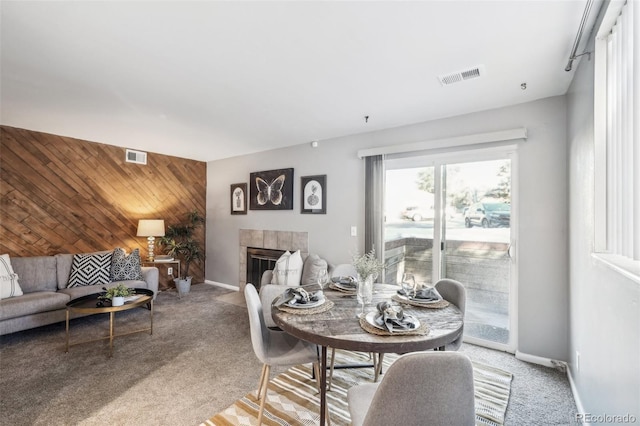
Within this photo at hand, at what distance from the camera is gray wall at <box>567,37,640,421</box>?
3.85 feet

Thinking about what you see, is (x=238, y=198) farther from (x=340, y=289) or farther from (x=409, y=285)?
(x=409, y=285)

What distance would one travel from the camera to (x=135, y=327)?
3.48 metres

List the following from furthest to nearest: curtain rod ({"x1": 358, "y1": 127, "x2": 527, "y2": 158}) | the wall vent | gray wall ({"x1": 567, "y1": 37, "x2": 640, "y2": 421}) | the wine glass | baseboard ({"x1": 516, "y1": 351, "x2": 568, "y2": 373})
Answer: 1. the wall vent
2. curtain rod ({"x1": 358, "y1": 127, "x2": 527, "y2": 158})
3. baseboard ({"x1": 516, "y1": 351, "x2": 568, "y2": 373})
4. the wine glass
5. gray wall ({"x1": 567, "y1": 37, "x2": 640, "y2": 421})

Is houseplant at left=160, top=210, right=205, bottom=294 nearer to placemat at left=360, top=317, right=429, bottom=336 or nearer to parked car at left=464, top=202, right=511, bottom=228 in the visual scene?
placemat at left=360, top=317, right=429, bottom=336

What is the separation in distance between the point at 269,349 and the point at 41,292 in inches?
136

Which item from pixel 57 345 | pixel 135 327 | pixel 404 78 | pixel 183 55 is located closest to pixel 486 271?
pixel 404 78

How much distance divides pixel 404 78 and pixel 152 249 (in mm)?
4768

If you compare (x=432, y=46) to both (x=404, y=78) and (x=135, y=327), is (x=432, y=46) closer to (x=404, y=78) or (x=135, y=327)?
(x=404, y=78)

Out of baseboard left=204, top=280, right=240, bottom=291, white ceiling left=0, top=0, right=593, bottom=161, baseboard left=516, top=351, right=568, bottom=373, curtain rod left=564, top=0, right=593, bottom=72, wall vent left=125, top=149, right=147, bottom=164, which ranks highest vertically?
white ceiling left=0, top=0, right=593, bottom=161

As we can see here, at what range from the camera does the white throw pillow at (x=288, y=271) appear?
369 cm

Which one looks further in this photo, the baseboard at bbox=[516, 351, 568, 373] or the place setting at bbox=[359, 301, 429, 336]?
the baseboard at bbox=[516, 351, 568, 373]

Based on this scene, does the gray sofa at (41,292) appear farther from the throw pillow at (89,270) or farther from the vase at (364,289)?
the vase at (364,289)

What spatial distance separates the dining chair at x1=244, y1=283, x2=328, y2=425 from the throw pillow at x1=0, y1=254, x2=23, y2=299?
129 inches

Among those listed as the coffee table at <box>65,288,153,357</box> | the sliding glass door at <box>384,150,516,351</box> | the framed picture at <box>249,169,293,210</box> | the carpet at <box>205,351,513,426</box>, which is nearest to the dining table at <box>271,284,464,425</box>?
the carpet at <box>205,351,513,426</box>
